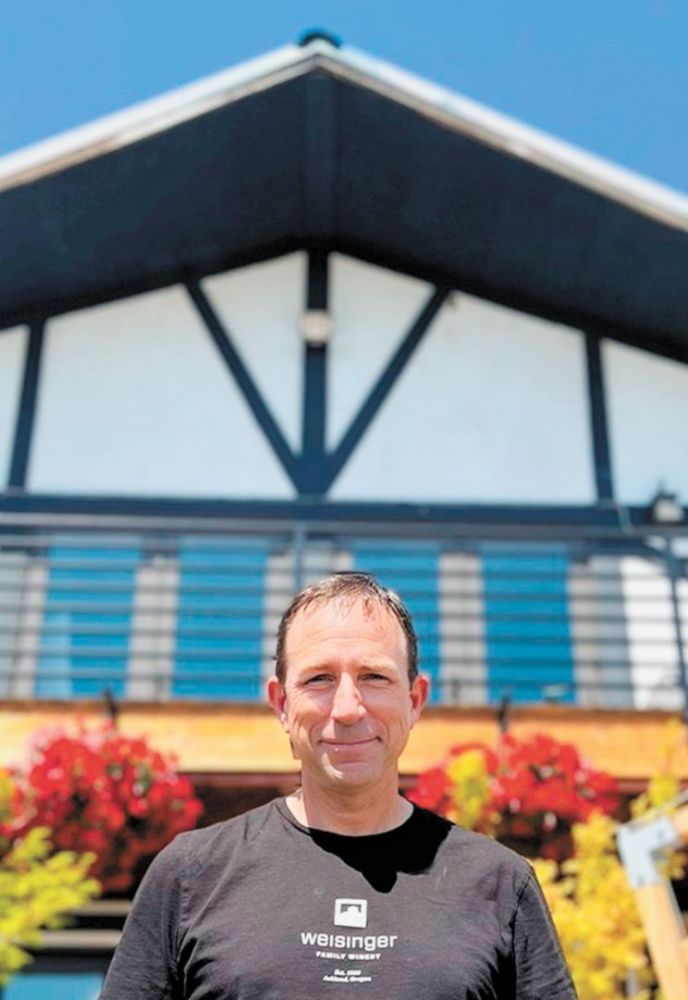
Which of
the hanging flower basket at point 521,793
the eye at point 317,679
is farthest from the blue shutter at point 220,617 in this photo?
the eye at point 317,679

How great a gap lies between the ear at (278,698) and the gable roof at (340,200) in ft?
24.1

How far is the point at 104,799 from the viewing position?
5703mm

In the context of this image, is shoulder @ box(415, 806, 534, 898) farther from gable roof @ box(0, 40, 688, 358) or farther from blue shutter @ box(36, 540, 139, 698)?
gable roof @ box(0, 40, 688, 358)

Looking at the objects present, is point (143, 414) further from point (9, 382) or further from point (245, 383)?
point (9, 382)

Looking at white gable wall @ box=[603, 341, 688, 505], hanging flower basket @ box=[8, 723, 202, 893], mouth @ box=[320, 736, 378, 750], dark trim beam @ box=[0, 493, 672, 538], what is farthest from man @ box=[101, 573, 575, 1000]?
white gable wall @ box=[603, 341, 688, 505]

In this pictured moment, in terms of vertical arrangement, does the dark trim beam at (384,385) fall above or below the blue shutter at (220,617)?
above

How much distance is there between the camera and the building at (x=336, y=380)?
859 cm

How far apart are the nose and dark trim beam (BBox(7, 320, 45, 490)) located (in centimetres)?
790

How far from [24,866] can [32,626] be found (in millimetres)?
3480

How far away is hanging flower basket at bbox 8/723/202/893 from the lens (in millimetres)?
5648

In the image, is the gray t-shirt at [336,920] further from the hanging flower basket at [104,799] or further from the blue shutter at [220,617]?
the blue shutter at [220,617]

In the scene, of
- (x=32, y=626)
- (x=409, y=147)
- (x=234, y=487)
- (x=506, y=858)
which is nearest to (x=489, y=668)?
(x=234, y=487)

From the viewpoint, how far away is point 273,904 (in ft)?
5.32

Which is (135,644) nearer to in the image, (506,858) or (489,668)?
(489,668)
